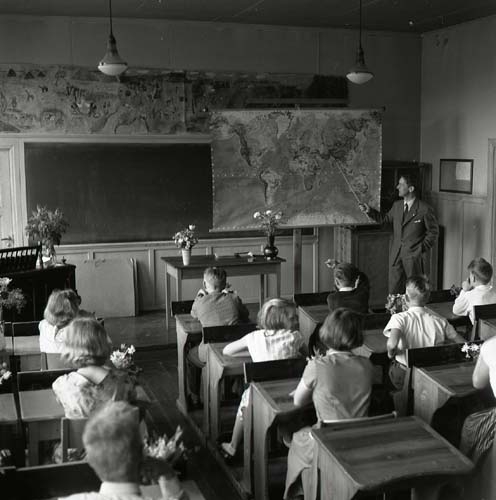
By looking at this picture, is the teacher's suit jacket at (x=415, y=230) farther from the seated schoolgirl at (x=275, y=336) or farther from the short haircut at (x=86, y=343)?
the short haircut at (x=86, y=343)

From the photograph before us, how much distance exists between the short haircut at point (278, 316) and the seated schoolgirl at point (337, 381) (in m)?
0.70

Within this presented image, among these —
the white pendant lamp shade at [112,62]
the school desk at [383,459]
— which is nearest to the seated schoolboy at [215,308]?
the school desk at [383,459]

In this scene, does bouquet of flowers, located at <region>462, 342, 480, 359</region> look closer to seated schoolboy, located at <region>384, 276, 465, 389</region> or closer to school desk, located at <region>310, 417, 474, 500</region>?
seated schoolboy, located at <region>384, 276, 465, 389</region>

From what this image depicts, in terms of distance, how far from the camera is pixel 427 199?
33.3 ft

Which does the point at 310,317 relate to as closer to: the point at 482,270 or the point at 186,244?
the point at 482,270

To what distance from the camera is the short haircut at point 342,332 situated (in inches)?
143

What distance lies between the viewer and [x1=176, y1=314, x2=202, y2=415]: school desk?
5.52 metres

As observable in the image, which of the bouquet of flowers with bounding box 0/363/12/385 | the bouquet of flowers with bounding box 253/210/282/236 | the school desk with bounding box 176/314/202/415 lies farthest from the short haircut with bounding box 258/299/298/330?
the bouquet of flowers with bounding box 253/210/282/236

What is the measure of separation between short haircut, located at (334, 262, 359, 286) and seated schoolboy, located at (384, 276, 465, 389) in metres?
0.86

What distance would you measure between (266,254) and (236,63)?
266 cm

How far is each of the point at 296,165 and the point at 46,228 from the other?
10.6 ft

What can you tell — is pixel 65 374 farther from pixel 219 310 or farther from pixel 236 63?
pixel 236 63

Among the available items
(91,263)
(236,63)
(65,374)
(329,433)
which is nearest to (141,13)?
(236,63)

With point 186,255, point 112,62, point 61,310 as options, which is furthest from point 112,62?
point 61,310
